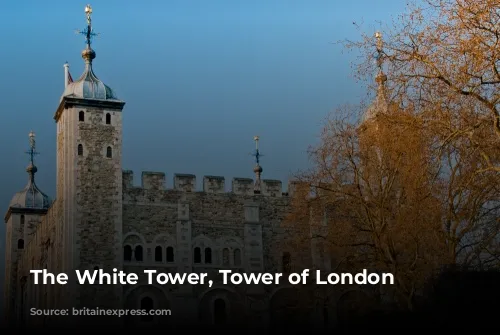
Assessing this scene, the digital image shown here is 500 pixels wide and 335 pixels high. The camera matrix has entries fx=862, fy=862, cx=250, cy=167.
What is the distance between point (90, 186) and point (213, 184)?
5333 millimetres

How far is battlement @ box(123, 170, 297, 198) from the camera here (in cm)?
3528

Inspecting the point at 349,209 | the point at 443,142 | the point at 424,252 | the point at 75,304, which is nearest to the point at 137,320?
the point at 75,304

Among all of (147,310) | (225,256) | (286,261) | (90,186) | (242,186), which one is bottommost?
(147,310)

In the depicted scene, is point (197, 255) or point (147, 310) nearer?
point (147, 310)

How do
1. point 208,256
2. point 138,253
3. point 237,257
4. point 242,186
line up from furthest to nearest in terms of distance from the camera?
point 242,186, point 237,257, point 208,256, point 138,253

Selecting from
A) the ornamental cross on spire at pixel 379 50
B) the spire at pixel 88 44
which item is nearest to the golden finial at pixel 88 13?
the spire at pixel 88 44

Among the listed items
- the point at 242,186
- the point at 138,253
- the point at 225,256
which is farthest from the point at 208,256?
the point at 242,186

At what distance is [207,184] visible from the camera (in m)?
36.5

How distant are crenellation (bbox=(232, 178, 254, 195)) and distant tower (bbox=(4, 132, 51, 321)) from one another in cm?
1665

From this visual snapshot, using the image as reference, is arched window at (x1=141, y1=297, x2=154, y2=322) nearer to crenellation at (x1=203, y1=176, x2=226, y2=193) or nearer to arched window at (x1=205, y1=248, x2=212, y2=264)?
arched window at (x1=205, y1=248, x2=212, y2=264)

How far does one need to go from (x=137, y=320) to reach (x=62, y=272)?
3.62 m

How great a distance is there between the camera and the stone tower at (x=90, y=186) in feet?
110

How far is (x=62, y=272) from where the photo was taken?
3416 centimetres

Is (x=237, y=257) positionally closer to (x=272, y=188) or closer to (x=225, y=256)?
(x=225, y=256)
